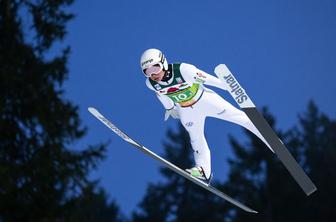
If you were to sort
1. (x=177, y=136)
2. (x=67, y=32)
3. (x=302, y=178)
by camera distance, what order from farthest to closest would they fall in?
(x=177, y=136), (x=67, y=32), (x=302, y=178)

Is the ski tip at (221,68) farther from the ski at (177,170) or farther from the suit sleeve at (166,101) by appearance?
the ski at (177,170)

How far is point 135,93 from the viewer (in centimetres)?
18638

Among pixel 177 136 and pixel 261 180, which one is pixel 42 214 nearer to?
pixel 261 180

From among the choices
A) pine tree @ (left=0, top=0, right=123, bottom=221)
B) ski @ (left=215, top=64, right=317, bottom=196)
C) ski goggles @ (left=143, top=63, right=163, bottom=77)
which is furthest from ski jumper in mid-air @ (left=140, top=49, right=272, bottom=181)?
pine tree @ (left=0, top=0, right=123, bottom=221)

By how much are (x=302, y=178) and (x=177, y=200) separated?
73.9ft

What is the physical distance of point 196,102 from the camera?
6.39m

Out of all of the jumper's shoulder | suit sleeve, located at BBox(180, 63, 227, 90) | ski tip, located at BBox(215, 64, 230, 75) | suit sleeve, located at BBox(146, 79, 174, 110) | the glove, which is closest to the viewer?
ski tip, located at BBox(215, 64, 230, 75)

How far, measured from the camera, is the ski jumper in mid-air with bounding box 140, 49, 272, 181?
5.84 metres

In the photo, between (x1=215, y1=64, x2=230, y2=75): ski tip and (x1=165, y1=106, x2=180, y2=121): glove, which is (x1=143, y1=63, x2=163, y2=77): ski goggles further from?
(x1=165, y1=106, x2=180, y2=121): glove

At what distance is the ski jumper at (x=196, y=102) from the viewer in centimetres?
597

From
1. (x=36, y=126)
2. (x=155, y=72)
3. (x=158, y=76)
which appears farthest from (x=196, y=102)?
(x=36, y=126)

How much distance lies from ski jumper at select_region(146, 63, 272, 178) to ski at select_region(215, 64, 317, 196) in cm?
14

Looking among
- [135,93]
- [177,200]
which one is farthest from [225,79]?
[135,93]

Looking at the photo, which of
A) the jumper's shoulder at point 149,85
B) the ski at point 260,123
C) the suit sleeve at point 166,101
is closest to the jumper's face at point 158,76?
the jumper's shoulder at point 149,85
